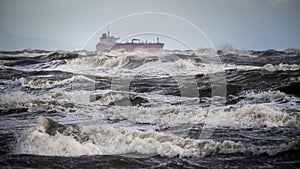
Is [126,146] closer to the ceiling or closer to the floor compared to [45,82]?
closer to the floor

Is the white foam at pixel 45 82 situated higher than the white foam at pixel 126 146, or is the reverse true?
the white foam at pixel 45 82

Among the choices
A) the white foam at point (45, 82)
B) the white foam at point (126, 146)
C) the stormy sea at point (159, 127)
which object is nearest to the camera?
the stormy sea at point (159, 127)

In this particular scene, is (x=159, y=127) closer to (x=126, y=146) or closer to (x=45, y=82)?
(x=126, y=146)

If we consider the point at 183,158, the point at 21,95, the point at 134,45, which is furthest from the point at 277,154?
the point at 134,45

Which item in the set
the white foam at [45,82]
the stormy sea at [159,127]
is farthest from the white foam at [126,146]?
the white foam at [45,82]

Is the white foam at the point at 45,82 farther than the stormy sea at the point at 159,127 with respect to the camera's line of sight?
Yes

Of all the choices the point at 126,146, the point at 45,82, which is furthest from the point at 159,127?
the point at 45,82

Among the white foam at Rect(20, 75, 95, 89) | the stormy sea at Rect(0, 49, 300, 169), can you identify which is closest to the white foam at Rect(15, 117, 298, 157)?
the stormy sea at Rect(0, 49, 300, 169)

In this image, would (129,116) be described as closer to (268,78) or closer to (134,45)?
(268,78)

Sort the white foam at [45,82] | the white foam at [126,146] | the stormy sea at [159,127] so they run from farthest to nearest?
the white foam at [45,82], the white foam at [126,146], the stormy sea at [159,127]

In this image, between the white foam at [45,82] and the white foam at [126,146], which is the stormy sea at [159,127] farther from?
the white foam at [45,82]

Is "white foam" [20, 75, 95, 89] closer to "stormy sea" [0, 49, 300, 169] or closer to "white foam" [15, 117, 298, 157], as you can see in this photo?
"stormy sea" [0, 49, 300, 169]
